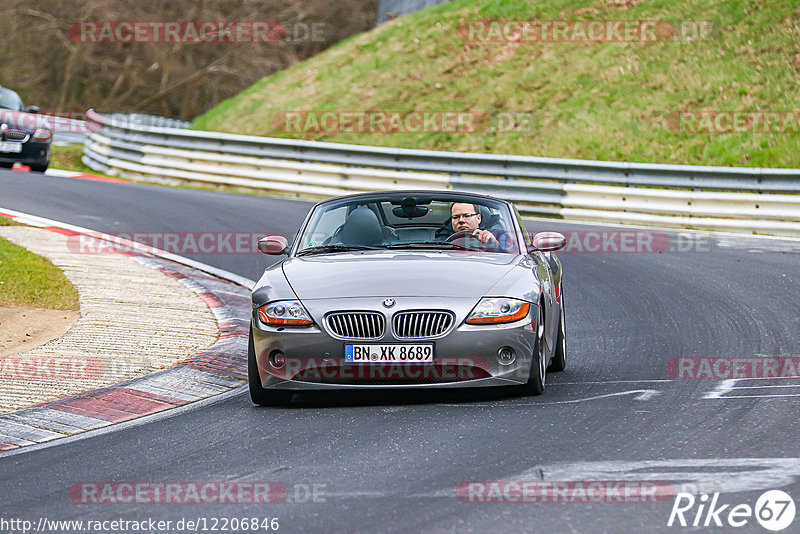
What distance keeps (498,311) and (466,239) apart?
4.36ft

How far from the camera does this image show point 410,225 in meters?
9.50

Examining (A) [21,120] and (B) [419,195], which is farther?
(A) [21,120]

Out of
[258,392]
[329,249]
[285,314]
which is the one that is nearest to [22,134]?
[329,249]

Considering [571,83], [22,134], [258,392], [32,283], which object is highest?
[571,83]

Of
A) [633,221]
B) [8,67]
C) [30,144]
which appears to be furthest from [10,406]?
[8,67]

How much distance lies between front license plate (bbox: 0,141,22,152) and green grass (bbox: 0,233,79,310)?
11.4 metres

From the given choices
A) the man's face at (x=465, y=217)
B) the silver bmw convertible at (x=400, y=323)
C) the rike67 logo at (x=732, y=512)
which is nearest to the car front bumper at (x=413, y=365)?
the silver bmw convertible at (x=400, y=323)

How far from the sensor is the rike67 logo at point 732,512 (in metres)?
4.98

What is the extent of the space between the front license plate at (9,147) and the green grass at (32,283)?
11.4 metres

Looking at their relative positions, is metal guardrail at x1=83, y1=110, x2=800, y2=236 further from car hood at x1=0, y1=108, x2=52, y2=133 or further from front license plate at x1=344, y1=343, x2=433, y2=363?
front license plate at x1=344, y1=343, x2=433, y2=363

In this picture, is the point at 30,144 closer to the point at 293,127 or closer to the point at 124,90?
the point at 293,127

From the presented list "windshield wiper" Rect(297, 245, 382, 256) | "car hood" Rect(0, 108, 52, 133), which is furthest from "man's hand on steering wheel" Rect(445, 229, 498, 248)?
"car hood" Rect(0, 108, 52, 133)

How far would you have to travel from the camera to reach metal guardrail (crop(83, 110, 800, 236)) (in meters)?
20.0

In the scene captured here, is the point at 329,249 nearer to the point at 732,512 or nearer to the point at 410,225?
the point at 410,225
